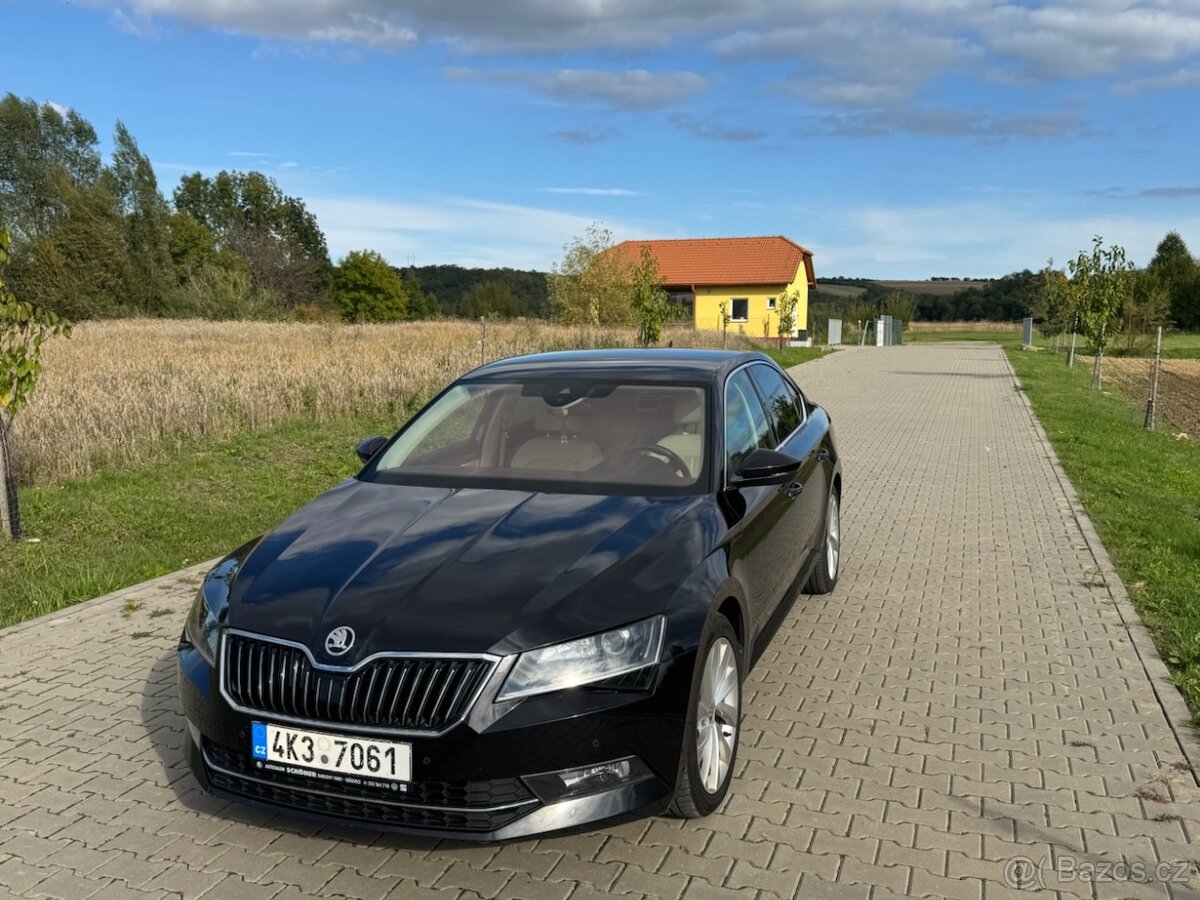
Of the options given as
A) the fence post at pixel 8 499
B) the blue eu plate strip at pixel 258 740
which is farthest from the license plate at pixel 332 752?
the fence post at pixel 8 499

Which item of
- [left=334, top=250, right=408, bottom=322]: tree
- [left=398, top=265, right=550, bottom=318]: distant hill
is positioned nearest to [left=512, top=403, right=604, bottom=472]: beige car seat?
[left=398, top=265, right=550, bottom=318]: distant hill

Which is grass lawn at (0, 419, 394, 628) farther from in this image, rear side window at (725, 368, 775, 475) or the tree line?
the tree line

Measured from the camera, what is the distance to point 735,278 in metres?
60.3

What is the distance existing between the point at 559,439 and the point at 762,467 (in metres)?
0.96

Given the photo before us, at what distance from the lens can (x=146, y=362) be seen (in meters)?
17.6

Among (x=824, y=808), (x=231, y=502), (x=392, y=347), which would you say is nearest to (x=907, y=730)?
(x=824, y=808)

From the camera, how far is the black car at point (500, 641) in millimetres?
2859

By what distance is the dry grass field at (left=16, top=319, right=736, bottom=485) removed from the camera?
10.1m

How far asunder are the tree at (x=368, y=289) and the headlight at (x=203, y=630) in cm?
8400

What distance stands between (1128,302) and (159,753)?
48.6m

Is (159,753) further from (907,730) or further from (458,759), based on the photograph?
(907,730)

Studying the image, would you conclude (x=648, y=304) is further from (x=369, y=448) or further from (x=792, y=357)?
(x=369, y=448)

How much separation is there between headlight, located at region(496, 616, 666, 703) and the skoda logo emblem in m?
0.50

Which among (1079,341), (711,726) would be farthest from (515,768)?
(1079,341)
